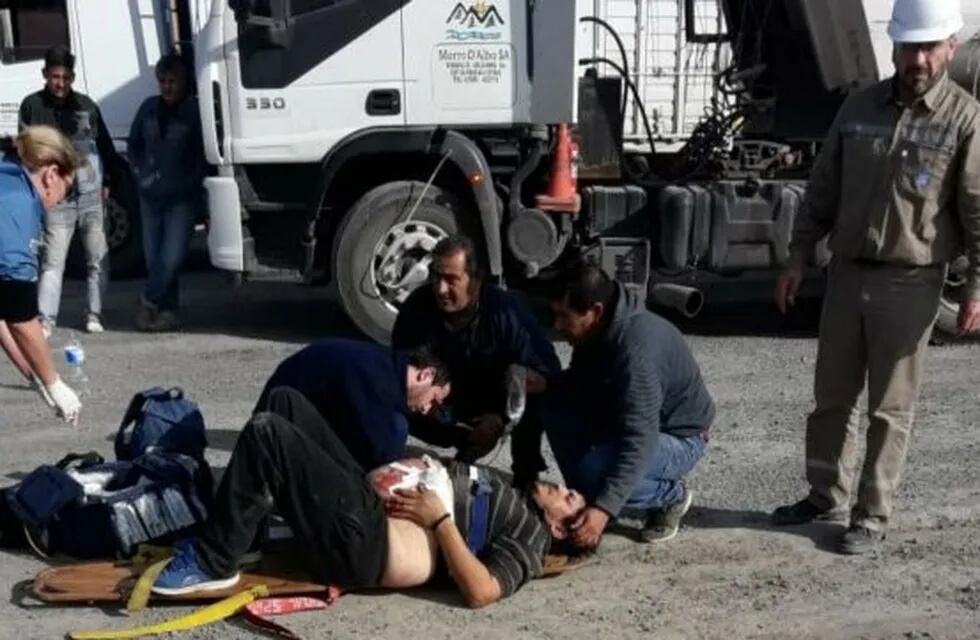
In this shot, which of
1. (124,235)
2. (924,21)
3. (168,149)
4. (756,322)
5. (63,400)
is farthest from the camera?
(124,235)

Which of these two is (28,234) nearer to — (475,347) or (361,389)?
(361,389)

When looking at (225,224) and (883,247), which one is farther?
(225,224)

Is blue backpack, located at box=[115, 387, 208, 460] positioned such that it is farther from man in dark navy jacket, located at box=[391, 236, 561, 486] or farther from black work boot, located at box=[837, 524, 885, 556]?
black work boot, located at box=[837, 524, 885, 556]

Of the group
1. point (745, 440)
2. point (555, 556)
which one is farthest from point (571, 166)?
point (555, 556)

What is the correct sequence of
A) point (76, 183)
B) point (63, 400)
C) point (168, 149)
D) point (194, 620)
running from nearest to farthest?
1. point (194, 620)
2. point (63, 400)
3. point (76, 183)
4. point (168, 149)

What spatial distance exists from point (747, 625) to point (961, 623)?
72cm

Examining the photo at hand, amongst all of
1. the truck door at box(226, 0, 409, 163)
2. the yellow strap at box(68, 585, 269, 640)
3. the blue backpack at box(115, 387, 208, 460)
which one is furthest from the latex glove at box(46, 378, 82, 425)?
the truck door at box(226, 0, 409, 163)

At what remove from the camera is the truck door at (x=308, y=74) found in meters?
8.64

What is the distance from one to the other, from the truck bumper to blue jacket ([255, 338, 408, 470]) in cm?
377

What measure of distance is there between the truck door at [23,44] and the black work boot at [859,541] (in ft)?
27.5

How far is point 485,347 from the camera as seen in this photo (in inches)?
229

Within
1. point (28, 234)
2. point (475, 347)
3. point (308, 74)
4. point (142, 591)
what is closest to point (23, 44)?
point (308, 74)

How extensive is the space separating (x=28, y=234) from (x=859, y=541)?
10.9 feet

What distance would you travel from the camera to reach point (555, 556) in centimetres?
529
